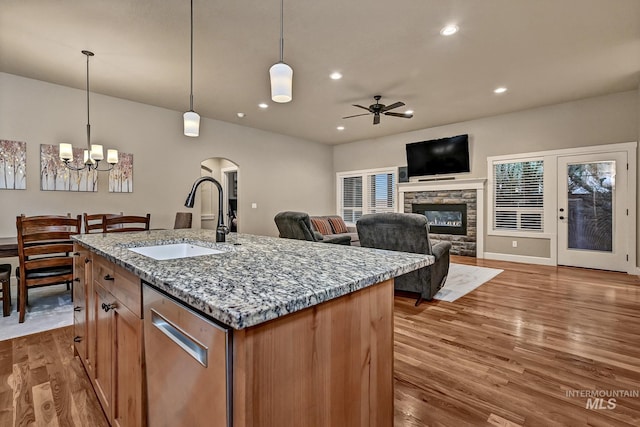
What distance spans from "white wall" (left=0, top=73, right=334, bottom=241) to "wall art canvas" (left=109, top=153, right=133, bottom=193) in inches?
3.4

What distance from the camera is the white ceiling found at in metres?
2.71

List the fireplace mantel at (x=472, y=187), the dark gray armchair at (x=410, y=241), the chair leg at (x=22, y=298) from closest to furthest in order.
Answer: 1. the chair leg at (x=22, y=298)
2. the dark gray armchair at (x=410, y=241)
3. the fireplace mantel at (x=472, y=187)

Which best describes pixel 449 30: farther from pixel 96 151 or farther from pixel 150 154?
pixel 150 154

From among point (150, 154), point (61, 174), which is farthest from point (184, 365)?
point (150, 154)

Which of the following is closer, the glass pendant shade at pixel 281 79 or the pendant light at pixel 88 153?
the glass pendant shade at pixel 281 79

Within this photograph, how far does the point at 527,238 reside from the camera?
222 inches

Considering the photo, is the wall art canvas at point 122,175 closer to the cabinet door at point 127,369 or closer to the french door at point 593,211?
the cabinet door at point 127,369

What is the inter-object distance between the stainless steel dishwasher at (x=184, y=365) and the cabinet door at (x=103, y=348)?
48 cm

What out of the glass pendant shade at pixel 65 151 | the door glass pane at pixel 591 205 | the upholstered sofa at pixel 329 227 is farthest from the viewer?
the upholstered sofa at pixel 329 227

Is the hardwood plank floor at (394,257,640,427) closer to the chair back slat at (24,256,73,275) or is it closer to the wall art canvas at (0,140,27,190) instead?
the chair back slat at (24,256,73,275)

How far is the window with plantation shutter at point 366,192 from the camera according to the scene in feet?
25.3

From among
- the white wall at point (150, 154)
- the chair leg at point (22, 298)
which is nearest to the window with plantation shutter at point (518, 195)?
the white wall at point (150, 154)

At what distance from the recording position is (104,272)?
1469 millimetres

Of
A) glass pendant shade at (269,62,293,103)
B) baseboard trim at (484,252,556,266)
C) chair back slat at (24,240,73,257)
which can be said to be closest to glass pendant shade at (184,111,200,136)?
glass pendant shade at (269,62,293,103)
